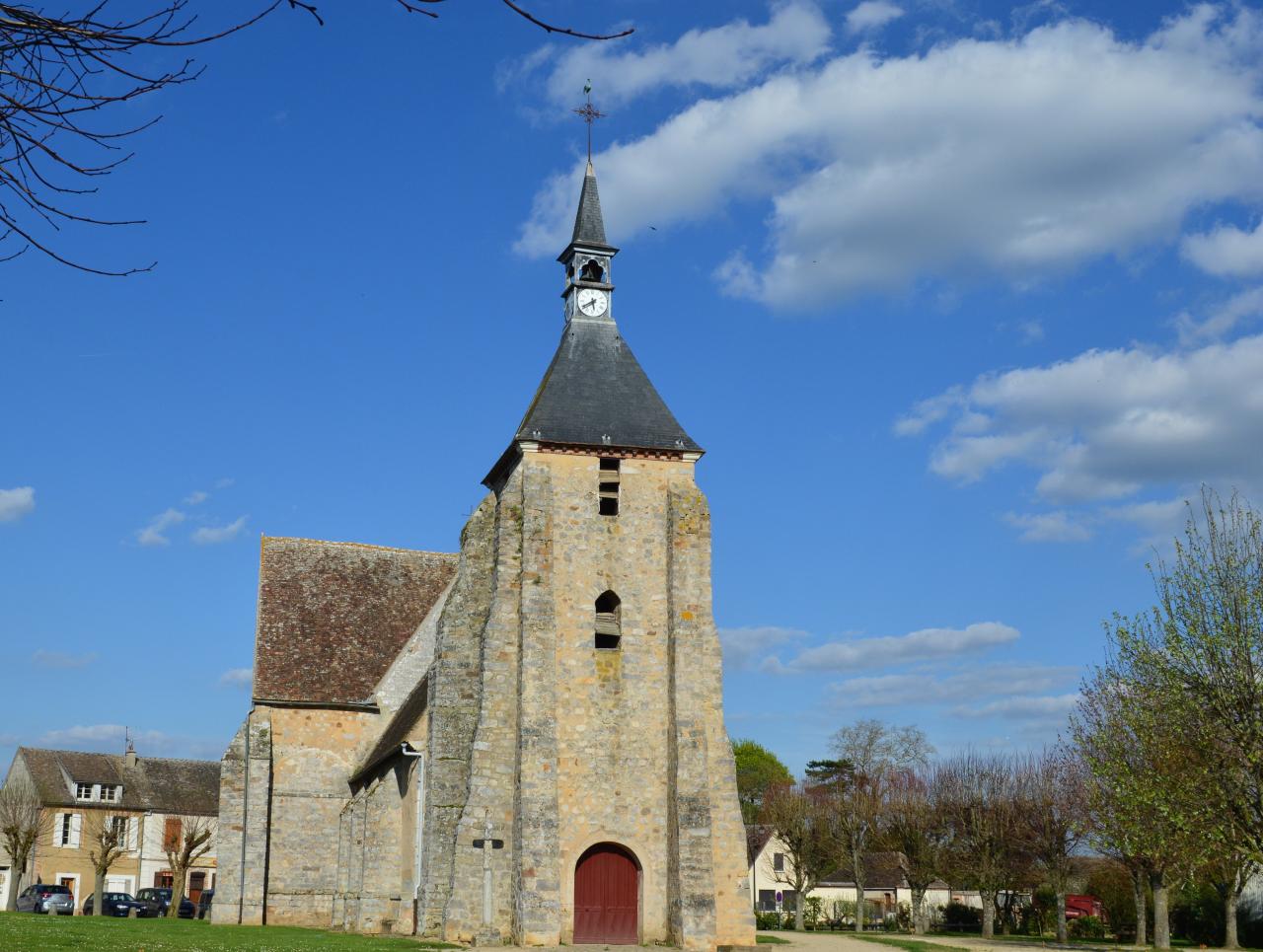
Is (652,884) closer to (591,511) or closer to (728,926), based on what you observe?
(728,926)

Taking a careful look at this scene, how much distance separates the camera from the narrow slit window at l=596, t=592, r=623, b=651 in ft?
82.2

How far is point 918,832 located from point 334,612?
24115mm

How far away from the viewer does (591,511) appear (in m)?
25.7

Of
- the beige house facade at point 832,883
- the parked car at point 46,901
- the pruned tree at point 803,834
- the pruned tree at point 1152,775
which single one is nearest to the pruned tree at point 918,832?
the pruned tree at point 803,834

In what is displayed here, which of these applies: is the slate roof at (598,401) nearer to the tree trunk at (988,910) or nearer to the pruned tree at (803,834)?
the tree trunk at (988,910)

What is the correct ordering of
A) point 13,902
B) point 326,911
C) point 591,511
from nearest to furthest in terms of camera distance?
1. point 591,511
2. point 326,911
3. point 13,902

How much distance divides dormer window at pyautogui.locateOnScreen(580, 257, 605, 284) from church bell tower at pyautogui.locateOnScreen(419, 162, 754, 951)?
Answer: 334 cm

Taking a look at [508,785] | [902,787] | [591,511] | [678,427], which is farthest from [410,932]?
[902,787]

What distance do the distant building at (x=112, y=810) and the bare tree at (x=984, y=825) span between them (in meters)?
30.9

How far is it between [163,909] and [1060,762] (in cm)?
3220

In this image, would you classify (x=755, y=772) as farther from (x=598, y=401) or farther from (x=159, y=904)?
(x=598, y=401)

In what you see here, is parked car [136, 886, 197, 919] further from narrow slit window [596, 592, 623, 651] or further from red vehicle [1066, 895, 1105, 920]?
red vehicle [1066, 895, 1105, 920]

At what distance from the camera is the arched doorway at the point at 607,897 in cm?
2361

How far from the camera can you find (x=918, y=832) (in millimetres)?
46094
